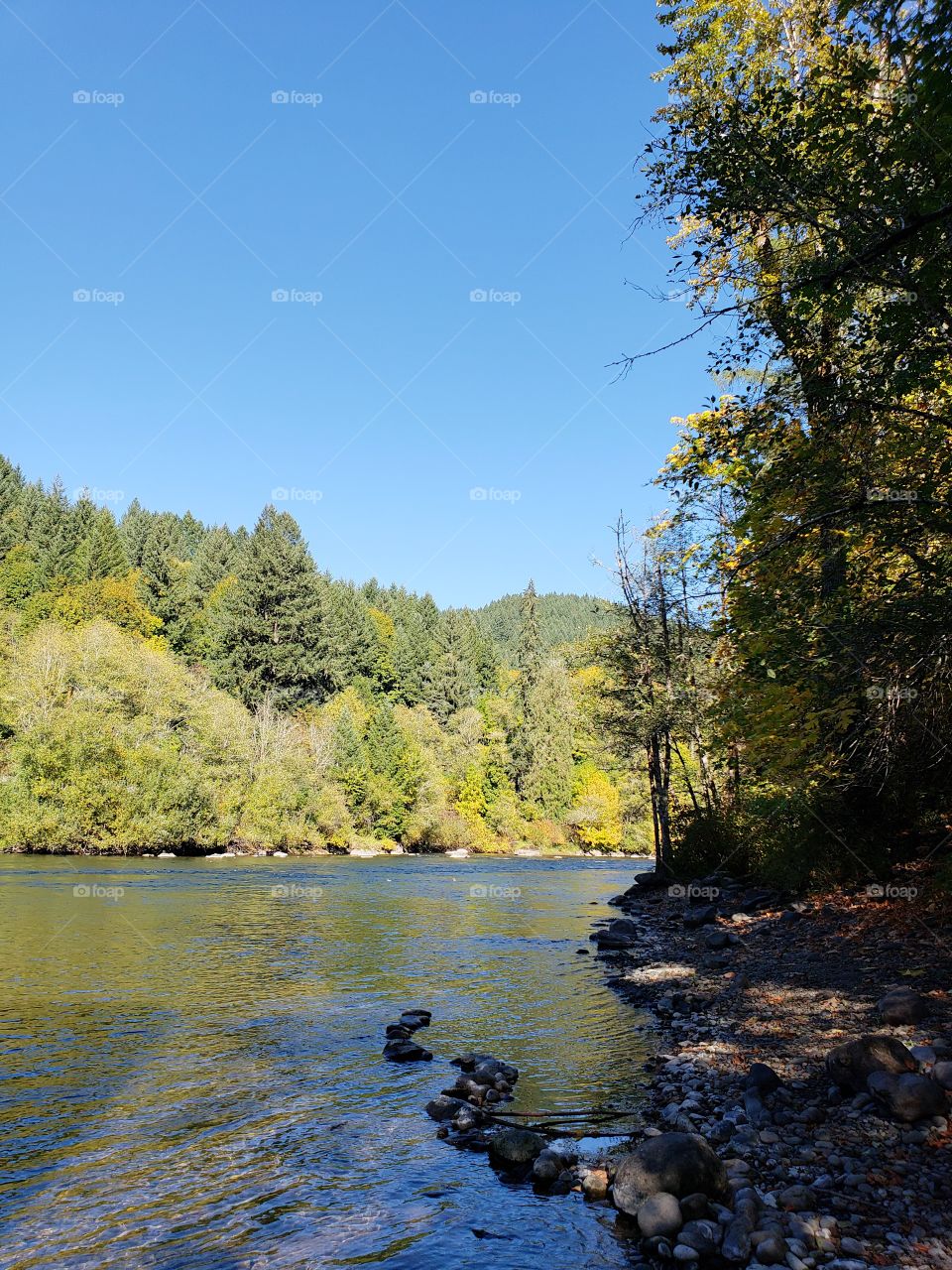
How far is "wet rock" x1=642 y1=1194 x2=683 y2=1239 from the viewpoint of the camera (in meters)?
5.31

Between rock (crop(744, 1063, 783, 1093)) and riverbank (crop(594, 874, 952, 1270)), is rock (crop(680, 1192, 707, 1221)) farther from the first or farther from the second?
rock (crop(744, 1063, 783, 1093))

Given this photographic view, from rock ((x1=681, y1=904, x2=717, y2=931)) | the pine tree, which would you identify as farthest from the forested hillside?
rock ((x1=681, y1=904, x2=717, y2=931))

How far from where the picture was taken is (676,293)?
8.89 meters

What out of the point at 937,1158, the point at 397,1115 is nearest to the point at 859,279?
the point at 937,1158

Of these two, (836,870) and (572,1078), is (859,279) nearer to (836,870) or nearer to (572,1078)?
(572,1078)

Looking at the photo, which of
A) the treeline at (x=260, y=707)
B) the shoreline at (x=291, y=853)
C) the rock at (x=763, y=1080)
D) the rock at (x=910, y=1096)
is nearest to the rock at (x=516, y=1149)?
the rock at (x=763, y=1080)

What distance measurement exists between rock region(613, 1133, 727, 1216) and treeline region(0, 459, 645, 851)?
26.2m

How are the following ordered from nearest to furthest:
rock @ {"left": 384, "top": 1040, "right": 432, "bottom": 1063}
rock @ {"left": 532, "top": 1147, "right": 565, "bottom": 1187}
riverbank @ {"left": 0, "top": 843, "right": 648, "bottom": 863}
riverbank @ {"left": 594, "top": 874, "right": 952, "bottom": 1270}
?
riverbank @ {"left": 594, "top": 874, "right": 952, "bottom": 1270}, rock @ {"left": 532, "top": 1147, "right": 565, "bottom": 1187}, rock @ {"left": 384, "top": 1040, "right": 432, "bottom": 1063}, riverbank @ {"left": 0, "top": 843, "right": 648, "bottom": 863}

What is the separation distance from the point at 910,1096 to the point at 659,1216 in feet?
7.51

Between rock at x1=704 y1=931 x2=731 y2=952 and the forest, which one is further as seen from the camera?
rock at x1=704 y1=931 x2=731 y2=952

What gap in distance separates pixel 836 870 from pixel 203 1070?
12.2 m

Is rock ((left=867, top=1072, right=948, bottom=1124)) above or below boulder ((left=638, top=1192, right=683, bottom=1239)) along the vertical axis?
above

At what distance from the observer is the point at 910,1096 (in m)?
6.21

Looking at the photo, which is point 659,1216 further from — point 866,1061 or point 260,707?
point 260,707
